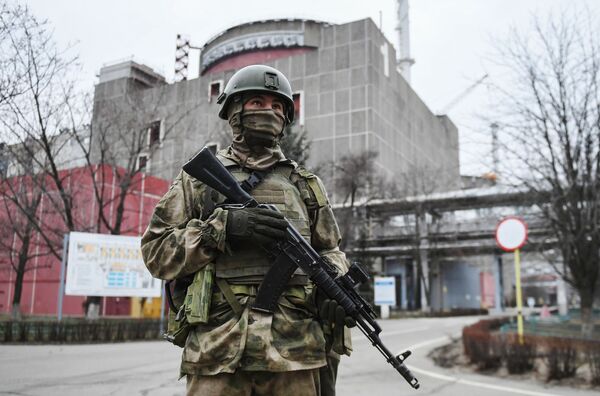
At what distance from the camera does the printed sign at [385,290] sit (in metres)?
25.0

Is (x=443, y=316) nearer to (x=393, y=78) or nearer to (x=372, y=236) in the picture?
(x=372, y=236)

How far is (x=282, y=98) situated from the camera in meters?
2.91

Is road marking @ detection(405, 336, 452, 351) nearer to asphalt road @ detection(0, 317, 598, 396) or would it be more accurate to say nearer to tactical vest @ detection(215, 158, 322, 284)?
asphalt road @ detection(0, 317, 598, 396)

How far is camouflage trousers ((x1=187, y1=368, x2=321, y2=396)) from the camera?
2.38 meters

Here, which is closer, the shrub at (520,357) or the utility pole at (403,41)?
the shrub at (520,357)

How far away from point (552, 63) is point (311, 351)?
39.8 feet

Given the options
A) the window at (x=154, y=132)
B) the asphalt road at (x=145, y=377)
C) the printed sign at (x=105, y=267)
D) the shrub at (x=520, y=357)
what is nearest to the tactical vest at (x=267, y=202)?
the asphalt road at (x=145, y=377)

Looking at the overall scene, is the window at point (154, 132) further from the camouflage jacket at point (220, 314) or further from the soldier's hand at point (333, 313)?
the soldier's hand at point (333, 313)

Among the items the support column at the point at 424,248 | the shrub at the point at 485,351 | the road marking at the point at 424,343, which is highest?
the support column at the point at 424,248

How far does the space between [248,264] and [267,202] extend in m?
0.34

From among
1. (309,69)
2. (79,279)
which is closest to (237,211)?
(79,279)

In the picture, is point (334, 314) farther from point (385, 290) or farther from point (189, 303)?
point (385, 290)

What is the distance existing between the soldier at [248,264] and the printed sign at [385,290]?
2271cm

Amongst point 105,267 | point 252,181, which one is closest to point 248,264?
point 252,181
